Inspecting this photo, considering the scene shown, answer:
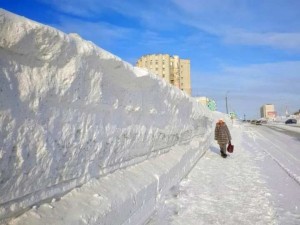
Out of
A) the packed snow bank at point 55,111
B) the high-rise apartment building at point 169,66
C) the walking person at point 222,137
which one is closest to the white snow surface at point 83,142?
the packed snow bank at point 55,111

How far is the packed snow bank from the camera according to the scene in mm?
2076

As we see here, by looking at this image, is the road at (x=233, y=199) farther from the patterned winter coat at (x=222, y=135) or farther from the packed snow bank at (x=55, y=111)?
the patterned winter coat at (x=222, y=135)

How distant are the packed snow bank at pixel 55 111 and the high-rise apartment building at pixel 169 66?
69932 millimetres

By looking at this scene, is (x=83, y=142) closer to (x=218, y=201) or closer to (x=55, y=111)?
(x=55, y=111)

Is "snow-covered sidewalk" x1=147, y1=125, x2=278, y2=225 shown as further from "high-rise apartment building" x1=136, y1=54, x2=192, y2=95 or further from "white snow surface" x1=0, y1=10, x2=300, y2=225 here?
"high-rise apartment building" x1=136, y1=54, x2=192, y2=95

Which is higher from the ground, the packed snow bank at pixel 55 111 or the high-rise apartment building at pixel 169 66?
the high-rise apartment building at pixel 169 66

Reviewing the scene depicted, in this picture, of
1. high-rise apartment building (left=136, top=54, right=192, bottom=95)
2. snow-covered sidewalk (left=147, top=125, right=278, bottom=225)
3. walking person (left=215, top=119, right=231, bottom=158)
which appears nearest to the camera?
snow-covered sidewalk (left=147, top=125, right=278, bottom=225)

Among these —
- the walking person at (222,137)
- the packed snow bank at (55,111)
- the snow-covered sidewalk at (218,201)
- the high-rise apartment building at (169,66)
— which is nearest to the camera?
the packed snow bank at (55,111)

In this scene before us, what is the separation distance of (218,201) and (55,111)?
407 centimetres

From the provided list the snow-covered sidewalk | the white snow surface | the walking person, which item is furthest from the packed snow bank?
the walking person

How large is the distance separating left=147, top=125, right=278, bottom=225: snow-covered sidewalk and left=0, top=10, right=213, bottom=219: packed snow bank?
4.95ft

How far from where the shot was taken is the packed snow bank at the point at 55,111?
2.08 metres

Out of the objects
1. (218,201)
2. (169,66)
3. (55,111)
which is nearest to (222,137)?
(218,201)

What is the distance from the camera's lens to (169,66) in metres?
78.2
